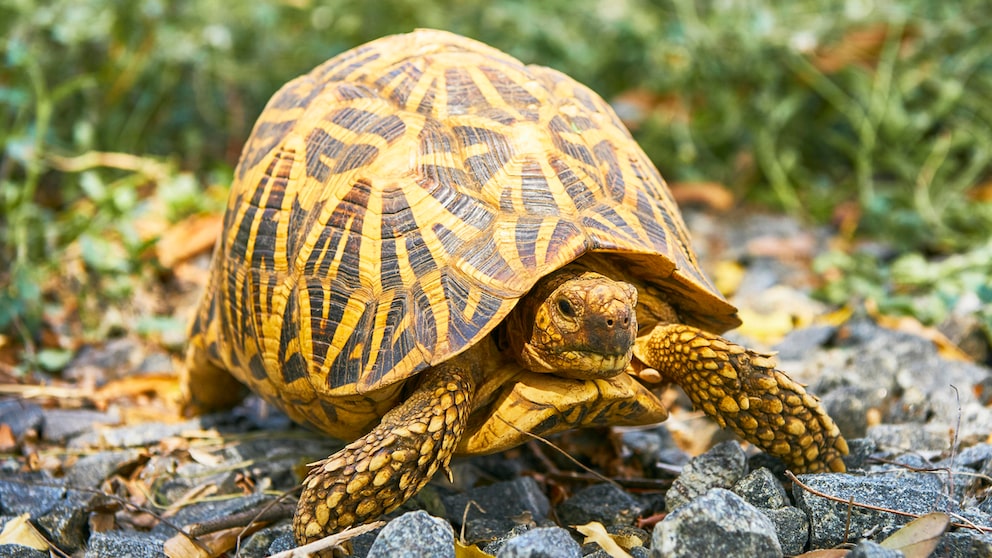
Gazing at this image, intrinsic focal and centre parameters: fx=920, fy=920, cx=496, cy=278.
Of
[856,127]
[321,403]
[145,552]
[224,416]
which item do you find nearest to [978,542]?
[321,403]

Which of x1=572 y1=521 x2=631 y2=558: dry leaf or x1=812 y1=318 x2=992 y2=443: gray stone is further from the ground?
x1=572 y1=521 x2=631 y2=558: dry leaf

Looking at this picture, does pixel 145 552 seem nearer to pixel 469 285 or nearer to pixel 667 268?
pixel 469 285

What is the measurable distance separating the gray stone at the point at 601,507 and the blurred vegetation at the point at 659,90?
94.1 inches

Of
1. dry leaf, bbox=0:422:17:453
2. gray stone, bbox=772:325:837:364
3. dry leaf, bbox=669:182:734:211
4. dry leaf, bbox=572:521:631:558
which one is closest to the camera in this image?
dry leaf, bbox=572:521:631:558

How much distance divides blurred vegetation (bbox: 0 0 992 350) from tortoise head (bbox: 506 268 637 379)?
2.65m

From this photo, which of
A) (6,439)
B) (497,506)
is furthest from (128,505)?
(497,506)

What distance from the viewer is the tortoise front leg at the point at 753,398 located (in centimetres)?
239

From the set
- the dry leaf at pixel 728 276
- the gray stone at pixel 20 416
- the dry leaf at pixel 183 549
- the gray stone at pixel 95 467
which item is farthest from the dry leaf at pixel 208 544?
the dry leaf at pixel 728 276

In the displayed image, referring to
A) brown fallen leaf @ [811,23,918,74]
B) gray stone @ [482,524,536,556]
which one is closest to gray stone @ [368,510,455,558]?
gray stone @ [482,524,536,556]

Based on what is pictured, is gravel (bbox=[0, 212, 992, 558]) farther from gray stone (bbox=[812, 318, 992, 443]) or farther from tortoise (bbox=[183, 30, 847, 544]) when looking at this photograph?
tortoise (bbox=[183, 30, 847, 544])

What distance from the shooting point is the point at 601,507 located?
2514 mm

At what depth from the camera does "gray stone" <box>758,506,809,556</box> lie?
2123mm

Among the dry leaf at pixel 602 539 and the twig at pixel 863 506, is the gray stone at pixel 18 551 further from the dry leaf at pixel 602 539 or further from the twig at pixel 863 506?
the twig at pixel 863 506

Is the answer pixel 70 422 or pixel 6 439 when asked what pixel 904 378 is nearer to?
pixel 70 422
